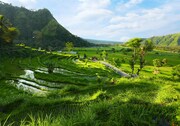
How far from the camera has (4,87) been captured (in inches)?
1631

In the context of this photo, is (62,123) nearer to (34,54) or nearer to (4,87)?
(4,87)

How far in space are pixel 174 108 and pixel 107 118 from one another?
142 inches

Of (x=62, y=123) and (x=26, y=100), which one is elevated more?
(x=62, y=123)

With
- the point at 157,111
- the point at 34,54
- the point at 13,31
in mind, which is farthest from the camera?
the point at 13,31

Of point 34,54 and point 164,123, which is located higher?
point 164,123

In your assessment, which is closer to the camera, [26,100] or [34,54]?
[26,100]

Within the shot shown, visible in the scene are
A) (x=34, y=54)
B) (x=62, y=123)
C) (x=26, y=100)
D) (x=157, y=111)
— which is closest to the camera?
(x=62, y=123)

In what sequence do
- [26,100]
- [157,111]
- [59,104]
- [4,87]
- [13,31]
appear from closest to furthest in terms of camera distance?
[157,111] → [59,104] → [26,100] → [4,87] → [13,31]

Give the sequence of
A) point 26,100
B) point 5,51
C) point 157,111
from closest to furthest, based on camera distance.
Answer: point 157,111 → point 26,100 → point 5,51

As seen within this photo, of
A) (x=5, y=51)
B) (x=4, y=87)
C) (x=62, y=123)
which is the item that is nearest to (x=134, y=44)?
(x=5, y=51)

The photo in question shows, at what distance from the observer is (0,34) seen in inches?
3967

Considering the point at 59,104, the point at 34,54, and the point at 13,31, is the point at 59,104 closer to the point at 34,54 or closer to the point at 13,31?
the point at 34,54

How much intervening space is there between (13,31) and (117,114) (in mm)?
114040

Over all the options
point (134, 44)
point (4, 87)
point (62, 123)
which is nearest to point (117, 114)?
point (62, 123)
